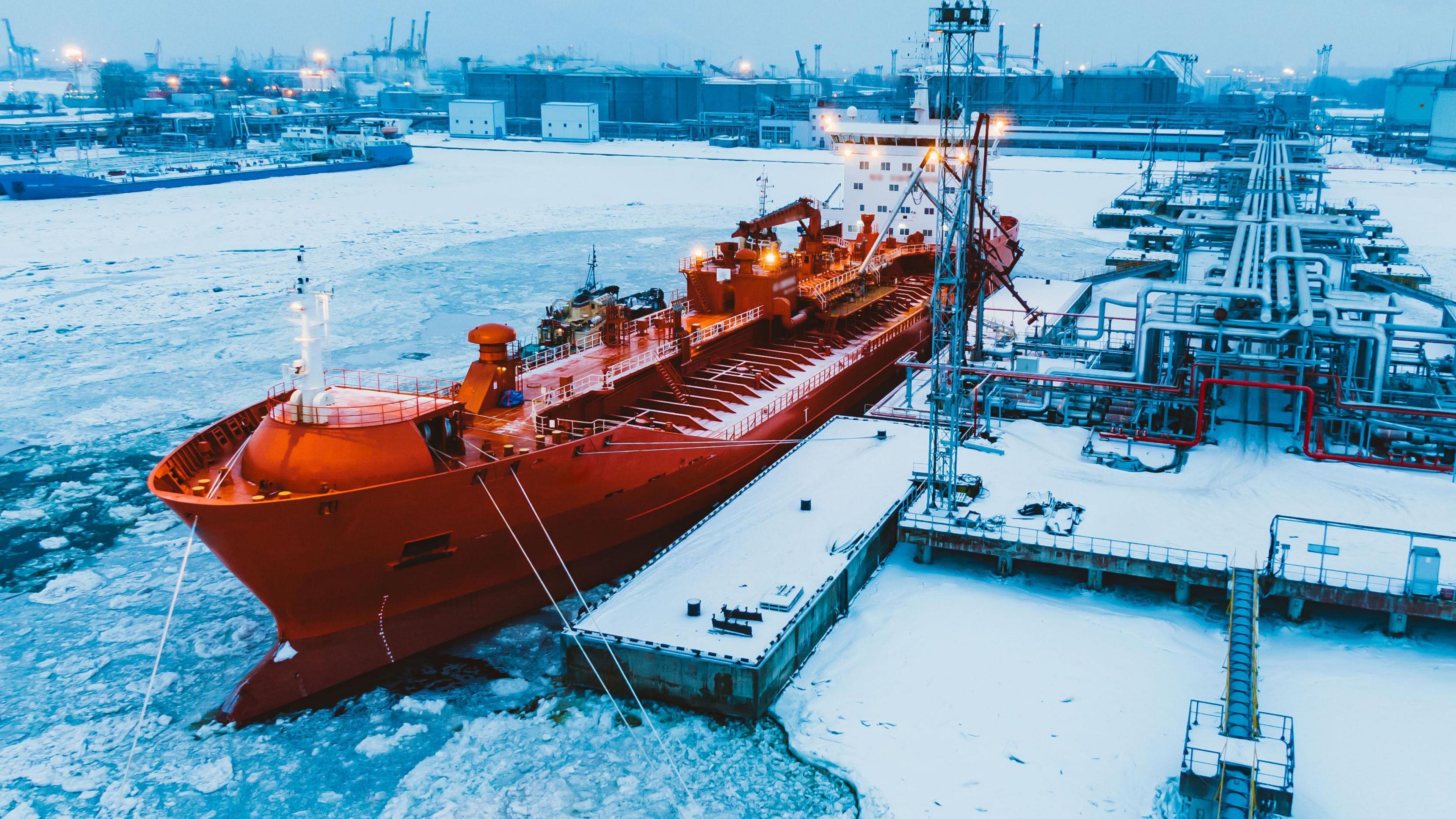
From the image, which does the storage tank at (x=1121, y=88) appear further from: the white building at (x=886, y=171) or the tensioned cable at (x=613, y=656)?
the tensioned cable at (x=613, y=656)

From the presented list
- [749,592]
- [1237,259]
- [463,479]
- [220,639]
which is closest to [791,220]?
[1237,259]

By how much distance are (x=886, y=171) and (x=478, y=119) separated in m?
94.2

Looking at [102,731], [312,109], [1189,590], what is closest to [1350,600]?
[1189,590]

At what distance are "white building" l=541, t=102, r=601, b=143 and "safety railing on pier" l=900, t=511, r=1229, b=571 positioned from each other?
104558mm

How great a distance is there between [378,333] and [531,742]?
19694 mm

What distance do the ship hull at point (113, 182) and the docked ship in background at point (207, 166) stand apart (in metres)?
0.04

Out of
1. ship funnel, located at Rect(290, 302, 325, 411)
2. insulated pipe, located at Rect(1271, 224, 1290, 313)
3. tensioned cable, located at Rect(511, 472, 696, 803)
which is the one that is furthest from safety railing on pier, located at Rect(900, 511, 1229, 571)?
ship funnel, located at Rect(290, 302, 325, 411)

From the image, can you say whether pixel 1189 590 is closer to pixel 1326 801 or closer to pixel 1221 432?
pixel 1326 801

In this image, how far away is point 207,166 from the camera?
79062 millimetres

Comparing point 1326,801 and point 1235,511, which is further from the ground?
point 1235,511

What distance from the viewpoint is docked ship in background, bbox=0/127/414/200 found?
64.9m

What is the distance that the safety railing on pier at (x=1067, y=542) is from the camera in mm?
13797

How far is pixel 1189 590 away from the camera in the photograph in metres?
14.4

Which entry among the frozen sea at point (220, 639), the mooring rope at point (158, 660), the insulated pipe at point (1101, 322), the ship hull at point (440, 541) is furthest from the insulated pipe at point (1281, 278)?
the mooring rope at point (158, 660)
